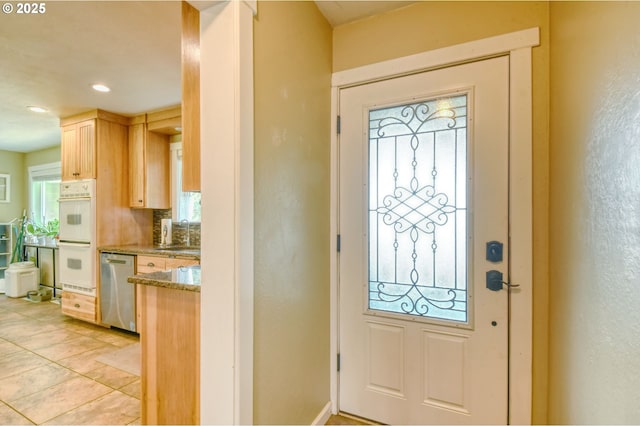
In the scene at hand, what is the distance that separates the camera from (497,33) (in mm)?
1667

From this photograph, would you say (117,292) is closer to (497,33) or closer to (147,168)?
(147,168)

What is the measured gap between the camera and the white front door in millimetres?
1676

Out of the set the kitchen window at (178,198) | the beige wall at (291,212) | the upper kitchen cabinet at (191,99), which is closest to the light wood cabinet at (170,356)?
the beige wall at (291,212)

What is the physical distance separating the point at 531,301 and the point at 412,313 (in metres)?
0.61

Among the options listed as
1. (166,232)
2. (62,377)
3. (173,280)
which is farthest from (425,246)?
(166,232)

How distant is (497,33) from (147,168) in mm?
3868

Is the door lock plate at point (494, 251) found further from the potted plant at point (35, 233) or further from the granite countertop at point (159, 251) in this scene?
the potted plant at point (35, 233)

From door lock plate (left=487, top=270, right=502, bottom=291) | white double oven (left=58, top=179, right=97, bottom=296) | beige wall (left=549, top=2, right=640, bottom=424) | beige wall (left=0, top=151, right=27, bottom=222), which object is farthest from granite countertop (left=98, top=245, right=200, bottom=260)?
beige wall (left=0, top=151, right=27, bottom=222)

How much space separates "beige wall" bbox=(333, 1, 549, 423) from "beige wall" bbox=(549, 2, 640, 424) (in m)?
0.06

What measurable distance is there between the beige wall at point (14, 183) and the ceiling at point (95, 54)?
8.32 feet

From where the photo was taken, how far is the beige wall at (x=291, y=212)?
141 cm

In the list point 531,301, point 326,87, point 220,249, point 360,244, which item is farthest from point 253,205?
point 531,301

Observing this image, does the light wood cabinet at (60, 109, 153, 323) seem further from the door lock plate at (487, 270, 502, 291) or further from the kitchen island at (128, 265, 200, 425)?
the door lock plate at (487, 270, 502, 291)

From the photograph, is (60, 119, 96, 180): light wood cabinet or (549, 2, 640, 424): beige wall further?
(60, 119, 96, 180): light wood cabinet
